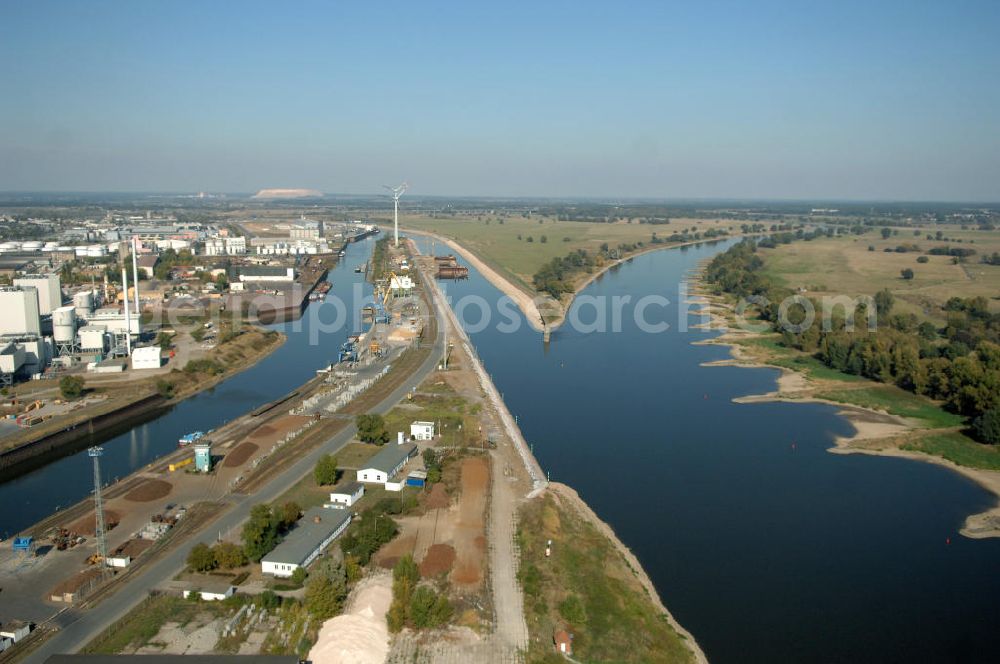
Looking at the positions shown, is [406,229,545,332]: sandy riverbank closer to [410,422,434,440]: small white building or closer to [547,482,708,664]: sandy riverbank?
[410,422,434,440]: small white building

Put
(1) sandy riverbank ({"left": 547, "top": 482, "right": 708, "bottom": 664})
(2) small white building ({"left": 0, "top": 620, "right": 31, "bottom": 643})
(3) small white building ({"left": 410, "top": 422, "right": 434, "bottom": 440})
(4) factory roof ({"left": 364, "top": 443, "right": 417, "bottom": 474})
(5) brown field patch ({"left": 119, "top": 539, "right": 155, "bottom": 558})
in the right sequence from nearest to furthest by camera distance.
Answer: (2) small white building ({"left": 0, "top": 620, "right": 31, "bottom": 643}), (1) sandy riverbank ({"left": 547, "top": 482, "right": 708, "bottom": 664}), (5) brown field patch ({"left": 119, "top": 539, "right": 155, "bottom": 558}), (4) factory roof ({"left": 364, "top": 443, "right": 417, "bottom": 474}), (3) small white building ({"left": 410, "top": 422, "right": 434, "bottom": 440})

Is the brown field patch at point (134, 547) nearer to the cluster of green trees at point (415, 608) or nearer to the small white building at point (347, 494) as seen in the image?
the small white building at point (347, 494)

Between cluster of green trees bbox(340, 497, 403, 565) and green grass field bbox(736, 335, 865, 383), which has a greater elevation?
green grass field bbox(736, 335, 865, 383)

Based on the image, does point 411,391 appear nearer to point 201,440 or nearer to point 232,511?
point 201,440

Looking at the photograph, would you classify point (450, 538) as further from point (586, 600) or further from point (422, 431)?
point (422, 431)

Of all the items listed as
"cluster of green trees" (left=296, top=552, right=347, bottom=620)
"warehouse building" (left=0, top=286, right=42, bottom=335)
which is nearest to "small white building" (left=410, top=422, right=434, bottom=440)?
"cluster of green trees" (left=296, top=552, right=347, bottom=620)

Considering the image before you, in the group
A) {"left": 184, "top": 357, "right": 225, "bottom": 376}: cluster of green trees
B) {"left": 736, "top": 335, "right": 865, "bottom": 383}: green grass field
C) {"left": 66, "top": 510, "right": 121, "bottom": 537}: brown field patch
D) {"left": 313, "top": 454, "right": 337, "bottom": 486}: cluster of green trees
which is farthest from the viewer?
{"left": 736, "top": 335, "right": 865, "bottom": 383}: green grass field

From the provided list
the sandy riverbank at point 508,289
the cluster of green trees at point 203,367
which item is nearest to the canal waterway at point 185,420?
the cluster of green trees at point 203,367
